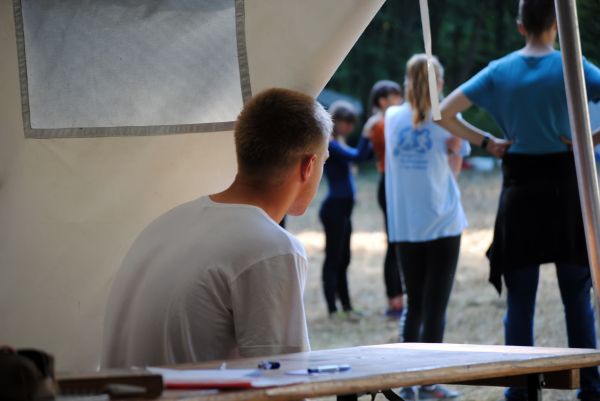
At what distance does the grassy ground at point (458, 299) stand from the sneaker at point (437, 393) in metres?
0.07

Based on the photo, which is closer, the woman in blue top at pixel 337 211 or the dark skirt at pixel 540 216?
the dark skirt at pixel 540 216

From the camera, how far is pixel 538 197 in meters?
4.22

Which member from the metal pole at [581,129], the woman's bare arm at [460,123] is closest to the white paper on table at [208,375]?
the metal pole at [581,129]

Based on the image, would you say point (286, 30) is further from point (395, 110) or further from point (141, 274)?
point (395, 110)

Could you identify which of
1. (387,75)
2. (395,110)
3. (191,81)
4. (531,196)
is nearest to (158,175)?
(191,81)

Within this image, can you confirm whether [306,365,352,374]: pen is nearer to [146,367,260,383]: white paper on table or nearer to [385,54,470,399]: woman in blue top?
[146,367,260,383]: white paper on table

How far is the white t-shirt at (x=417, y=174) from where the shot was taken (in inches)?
208

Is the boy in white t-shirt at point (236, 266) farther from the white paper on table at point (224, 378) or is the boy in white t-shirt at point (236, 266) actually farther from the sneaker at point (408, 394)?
the sneaker at point (408, 394)

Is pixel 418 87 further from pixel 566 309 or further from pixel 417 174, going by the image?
pixel 566 309

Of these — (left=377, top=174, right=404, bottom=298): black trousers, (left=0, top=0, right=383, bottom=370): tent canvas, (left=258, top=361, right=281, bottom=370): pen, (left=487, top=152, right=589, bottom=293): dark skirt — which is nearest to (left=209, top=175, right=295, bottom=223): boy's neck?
(left=258, top=361, right=281, bottom=370): pen

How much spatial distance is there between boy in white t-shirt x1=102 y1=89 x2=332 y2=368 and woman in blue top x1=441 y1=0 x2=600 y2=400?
1988mm

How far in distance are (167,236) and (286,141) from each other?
33cm

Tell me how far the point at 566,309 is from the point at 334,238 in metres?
3.61

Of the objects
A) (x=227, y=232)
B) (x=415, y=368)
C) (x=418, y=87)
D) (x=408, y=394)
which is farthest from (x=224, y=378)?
(x=418, y=87)
